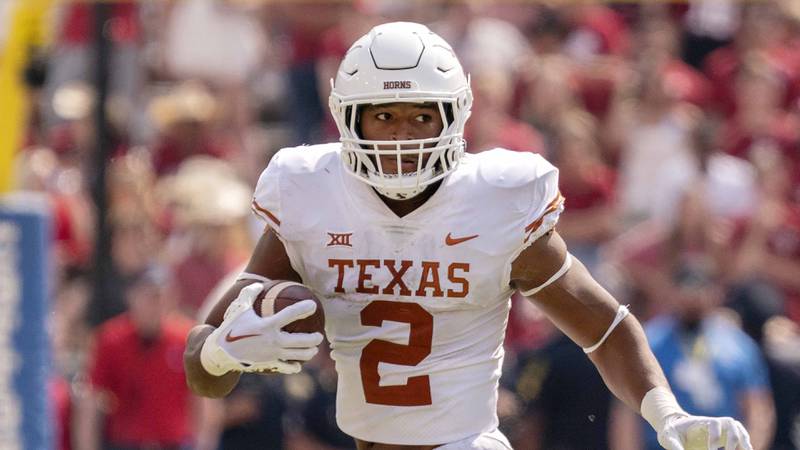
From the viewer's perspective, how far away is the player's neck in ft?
13.3

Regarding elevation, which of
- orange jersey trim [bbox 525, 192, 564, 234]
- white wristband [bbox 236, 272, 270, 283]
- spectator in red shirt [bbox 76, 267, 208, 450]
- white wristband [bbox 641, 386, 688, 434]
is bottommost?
spectator in red shirt [bbox 76, 267, 208, 450]

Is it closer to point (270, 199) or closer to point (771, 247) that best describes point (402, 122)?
point (270, 199)

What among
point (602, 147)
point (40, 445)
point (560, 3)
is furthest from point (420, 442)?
point (560, 3)

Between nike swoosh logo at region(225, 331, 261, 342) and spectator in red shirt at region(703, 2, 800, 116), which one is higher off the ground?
nike swoosh logo at region(225, 331, 261, 342)

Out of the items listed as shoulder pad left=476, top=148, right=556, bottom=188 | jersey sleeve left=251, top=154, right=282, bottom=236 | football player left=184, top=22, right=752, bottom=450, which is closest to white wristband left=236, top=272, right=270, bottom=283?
football player left=184, top=22, right=752, bottom=450

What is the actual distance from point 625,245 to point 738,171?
2.43 feet

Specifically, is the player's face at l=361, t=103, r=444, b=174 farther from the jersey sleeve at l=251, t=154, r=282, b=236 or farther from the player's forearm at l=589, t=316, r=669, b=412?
the player's forearm at l=589, t=316, r=669, b=412

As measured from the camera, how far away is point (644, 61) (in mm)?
8656

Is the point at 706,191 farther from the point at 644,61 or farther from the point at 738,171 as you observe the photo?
the point at 644,61

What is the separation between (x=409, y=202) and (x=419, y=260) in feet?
0.53

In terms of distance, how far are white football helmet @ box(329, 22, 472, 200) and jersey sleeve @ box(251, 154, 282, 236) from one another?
0.61 ft

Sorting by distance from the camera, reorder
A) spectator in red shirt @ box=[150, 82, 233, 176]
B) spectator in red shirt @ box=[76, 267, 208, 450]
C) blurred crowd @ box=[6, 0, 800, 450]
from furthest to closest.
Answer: spectator in red shirt @ box=[150, 82, 233, 176]
spectator in red shirt @ box=[76, 267, 208, 450]
blurred crowd @ box=[6, 0, 800, 450]

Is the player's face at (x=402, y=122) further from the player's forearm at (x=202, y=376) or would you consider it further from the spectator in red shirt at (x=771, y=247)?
the spectator in red shirt at (x=771, y=247)

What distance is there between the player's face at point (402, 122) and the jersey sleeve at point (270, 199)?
269mm
